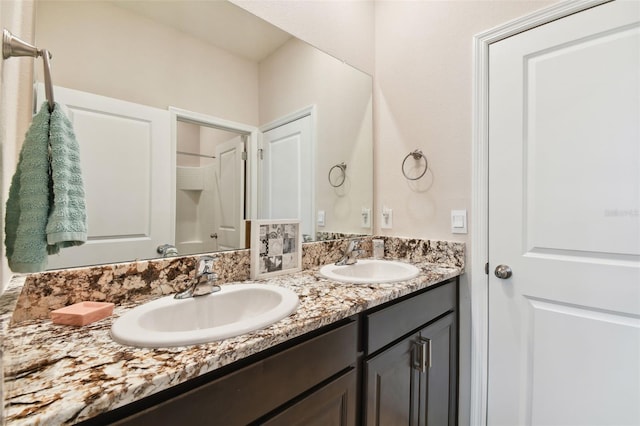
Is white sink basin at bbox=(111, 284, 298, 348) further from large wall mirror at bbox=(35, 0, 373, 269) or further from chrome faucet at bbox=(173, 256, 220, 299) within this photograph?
large wall mirror at bbox=(35, 0, 373, 269)

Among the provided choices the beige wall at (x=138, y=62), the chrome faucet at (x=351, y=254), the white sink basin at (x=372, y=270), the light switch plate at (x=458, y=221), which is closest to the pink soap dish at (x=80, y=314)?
the beige wall at (x=138, y=62)

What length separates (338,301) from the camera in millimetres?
903

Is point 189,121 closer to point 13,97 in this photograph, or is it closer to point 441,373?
point 13,97

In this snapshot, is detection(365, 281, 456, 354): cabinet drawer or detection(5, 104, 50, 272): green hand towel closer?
detection(5, 104, 50, 272): green hand towel

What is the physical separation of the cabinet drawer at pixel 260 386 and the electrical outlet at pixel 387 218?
0.95 m

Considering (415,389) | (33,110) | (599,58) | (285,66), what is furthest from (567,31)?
(33,110)

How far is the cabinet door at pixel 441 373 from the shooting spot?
119 cm

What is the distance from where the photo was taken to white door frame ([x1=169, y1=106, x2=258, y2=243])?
107cm

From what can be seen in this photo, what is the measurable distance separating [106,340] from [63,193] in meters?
0.32

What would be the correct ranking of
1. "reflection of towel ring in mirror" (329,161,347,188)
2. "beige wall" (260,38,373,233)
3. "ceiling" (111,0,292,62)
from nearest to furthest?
"ceiling" (111,0,292,62), "beige wall" (260,38,373,233), "reflection of towel ring in mirror" (329,161,347,188)

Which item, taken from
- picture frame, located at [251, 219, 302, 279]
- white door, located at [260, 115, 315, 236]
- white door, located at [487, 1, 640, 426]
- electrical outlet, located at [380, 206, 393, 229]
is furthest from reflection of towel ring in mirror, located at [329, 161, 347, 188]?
white door, located at [487, 1, 640, 426]

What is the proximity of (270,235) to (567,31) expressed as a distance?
4.75 feet

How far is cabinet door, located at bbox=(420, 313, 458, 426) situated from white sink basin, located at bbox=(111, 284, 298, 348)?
66cm

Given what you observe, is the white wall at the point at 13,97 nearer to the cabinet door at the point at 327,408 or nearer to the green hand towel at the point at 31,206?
the green hand towel at the point at 31,206
